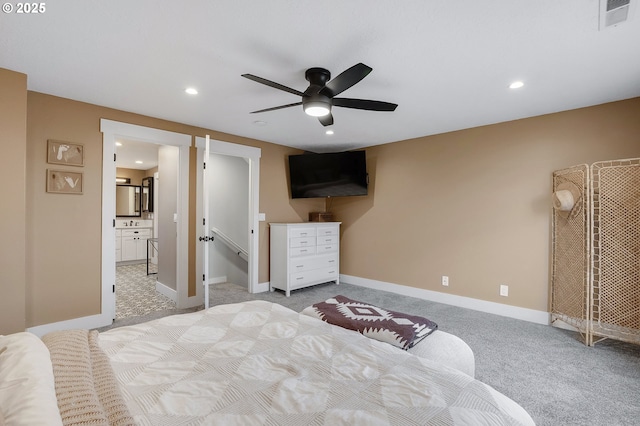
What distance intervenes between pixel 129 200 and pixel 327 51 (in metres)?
7.27

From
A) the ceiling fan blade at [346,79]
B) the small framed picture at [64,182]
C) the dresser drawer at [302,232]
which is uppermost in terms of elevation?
the ceiling fan blade at [346,79]

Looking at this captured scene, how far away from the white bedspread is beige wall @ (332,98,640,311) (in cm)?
295

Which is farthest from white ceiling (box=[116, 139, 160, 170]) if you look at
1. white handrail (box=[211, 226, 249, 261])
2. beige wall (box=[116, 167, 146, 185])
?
white handrail (box=[211, 226, 249, 261])

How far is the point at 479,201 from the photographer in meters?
3.89

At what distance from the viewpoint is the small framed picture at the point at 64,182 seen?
115 inches

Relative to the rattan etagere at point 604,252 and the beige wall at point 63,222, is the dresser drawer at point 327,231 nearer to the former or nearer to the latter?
the beige wall at point 63,222

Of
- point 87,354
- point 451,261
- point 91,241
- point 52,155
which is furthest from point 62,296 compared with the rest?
point 451,261

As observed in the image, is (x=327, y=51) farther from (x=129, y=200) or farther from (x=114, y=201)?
(x=129, y=200)

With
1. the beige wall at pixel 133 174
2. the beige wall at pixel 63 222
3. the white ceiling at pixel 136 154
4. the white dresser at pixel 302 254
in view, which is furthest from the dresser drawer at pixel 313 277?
the beige wall at pixel 133 174

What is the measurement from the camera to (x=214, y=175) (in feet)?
17.9

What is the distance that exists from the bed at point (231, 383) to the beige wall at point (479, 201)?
9.77 feet

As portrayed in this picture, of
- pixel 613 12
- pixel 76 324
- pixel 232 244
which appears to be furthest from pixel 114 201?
pixel 613 12

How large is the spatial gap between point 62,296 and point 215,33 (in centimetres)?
299

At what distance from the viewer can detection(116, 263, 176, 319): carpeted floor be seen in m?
3.72
